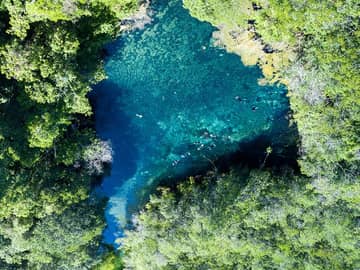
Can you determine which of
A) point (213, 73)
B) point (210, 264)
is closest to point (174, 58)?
point (213, 73)

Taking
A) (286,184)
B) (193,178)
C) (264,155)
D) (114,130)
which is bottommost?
(286,184)

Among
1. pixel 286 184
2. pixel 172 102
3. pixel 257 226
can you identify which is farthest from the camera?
pixel 172 102

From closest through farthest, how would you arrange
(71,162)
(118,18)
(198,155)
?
(118,18) < (71,162) < (198,155)

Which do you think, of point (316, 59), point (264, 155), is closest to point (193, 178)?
point (264, 155)

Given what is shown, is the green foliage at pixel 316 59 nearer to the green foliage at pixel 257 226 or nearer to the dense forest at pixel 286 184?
the dense forest at pixel 286 184

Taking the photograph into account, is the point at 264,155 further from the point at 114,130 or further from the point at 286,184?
the point at 114,130

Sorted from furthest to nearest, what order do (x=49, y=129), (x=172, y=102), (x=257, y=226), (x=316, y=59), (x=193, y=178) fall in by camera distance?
(x=193, y=178), (x=172, y=102), (x=257, y=226), (x=316, y=59), (x=49, y=129)

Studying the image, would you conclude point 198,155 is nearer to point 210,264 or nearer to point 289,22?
point 210,264
